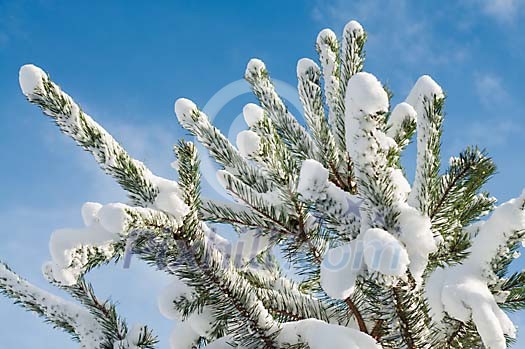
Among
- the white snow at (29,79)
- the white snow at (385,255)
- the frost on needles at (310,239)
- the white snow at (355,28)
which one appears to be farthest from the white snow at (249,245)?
the white snow at (355,28)

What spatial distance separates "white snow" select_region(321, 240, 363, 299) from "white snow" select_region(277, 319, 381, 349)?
0.96ft

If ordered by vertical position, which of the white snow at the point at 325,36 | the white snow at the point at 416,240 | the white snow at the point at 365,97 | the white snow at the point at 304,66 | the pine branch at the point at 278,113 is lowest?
the white snow at the point at 416,240

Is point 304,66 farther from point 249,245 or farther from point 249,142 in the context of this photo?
point 249,142

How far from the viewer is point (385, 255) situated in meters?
1.53

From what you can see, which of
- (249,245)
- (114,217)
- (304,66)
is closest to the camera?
(114,217)

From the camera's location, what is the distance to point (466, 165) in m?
2.10

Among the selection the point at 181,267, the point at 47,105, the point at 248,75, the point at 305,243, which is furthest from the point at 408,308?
the point at 248,75

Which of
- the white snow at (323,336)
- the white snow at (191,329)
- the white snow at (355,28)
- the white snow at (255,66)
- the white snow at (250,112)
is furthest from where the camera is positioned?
the white snow at (255,66)

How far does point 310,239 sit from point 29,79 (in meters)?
1.24

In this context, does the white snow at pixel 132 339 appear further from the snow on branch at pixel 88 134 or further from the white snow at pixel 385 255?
the white snow at pixel 385 255

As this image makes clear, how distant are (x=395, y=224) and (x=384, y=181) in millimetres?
A: 140

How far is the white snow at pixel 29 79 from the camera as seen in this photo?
1821 mm

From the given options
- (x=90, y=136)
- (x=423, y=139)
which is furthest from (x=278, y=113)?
(x=90, y=136)

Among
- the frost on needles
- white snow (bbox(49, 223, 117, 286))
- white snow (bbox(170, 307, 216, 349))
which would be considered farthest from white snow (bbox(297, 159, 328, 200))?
white snow (bbox(170, 307, 216, 349))
